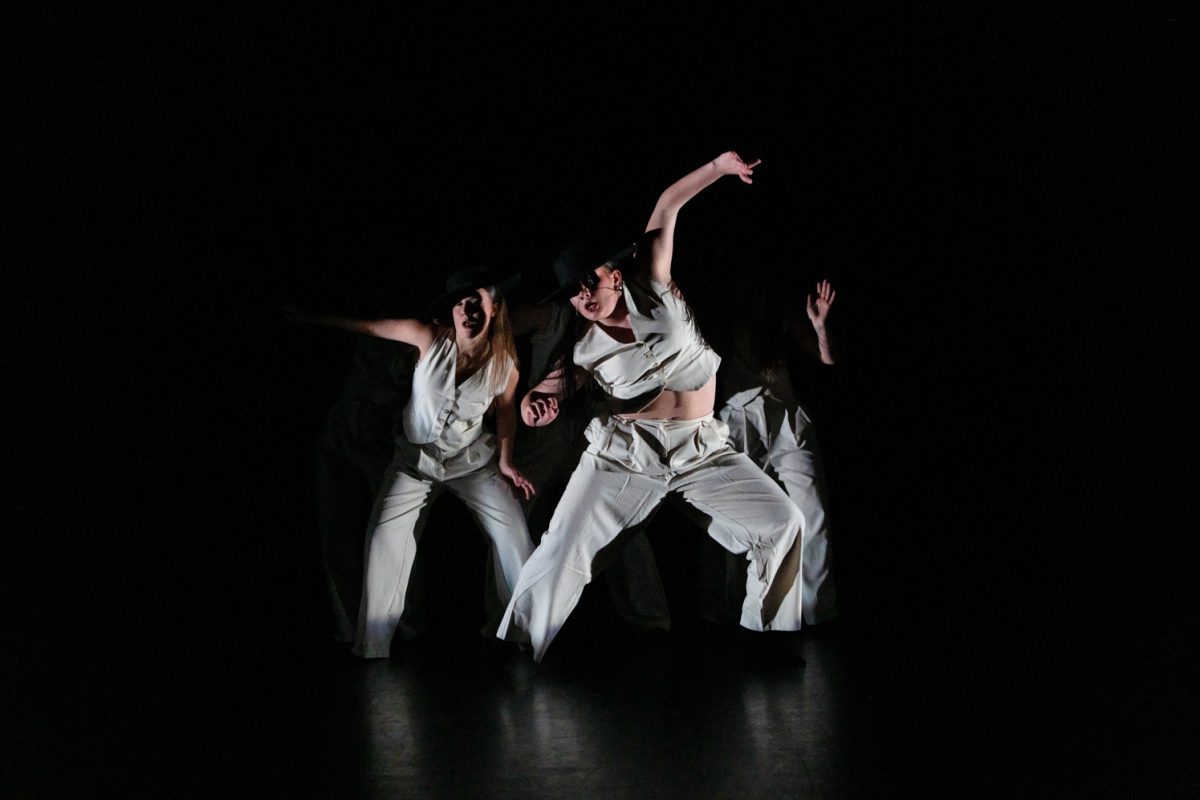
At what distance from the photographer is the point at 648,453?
4.00 meters

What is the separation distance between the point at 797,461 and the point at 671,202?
1.07 metres

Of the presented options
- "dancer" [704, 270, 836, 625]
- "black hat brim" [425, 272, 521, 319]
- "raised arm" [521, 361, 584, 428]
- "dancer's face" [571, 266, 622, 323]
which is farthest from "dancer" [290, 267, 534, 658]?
"dancer" [704, 270, 836, 625]

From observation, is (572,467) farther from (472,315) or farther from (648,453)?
(472,315)

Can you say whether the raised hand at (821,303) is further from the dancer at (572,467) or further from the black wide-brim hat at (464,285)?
the black wide-brim hat at (464,285)

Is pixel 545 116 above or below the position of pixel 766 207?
above

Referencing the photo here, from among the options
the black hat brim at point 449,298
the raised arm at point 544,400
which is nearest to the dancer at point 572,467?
the raised arm at point 544,400

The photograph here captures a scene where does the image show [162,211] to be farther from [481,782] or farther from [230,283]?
[481,782]

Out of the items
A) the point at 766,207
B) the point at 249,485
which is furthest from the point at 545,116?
the point at 249,485

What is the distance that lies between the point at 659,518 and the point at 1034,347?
191cm

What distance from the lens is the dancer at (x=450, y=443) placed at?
412 centimetres

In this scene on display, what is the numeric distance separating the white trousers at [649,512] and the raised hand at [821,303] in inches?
22.0

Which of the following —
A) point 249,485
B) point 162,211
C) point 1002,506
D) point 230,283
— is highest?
point 162,211

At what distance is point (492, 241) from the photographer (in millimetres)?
4621

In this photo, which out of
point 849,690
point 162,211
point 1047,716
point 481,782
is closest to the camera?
point 481,782
